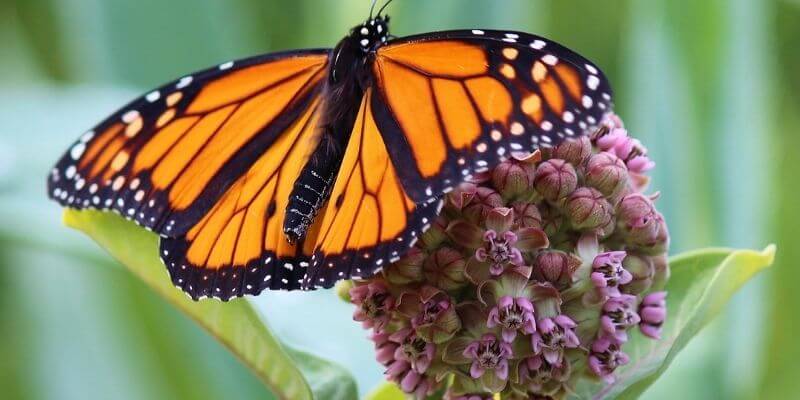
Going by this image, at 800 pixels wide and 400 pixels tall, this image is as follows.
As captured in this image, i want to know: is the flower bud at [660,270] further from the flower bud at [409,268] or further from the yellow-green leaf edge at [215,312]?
the yellow-green leaf edge at [215,312]

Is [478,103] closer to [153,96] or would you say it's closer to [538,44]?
[538,44]

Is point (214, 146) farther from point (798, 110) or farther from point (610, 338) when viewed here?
point (798, 110)

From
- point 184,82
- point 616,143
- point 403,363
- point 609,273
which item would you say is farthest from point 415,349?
point 184,82

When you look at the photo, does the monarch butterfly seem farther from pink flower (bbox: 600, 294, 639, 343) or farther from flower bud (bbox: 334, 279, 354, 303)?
pink flower (bbox: 600, 294, 639, 343)

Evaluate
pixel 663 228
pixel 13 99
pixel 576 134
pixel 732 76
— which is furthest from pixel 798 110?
pixel 13 99

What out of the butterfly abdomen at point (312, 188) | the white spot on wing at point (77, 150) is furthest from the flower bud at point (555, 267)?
the white spot on wing at point (77, 150)
